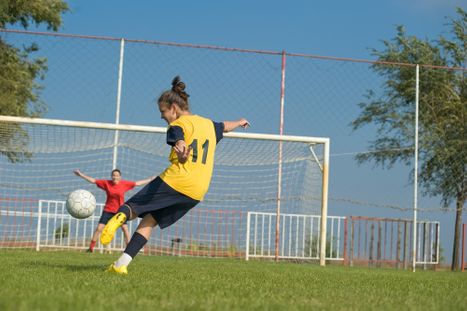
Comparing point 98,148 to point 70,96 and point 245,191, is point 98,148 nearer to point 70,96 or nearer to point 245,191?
point 70,96

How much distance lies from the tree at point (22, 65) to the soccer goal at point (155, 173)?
102 cm

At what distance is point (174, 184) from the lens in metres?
3.93

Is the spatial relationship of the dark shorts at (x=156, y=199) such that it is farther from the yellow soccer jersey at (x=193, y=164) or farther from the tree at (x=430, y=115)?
the tree at (x=430, y=115)

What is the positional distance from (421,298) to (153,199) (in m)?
2.18

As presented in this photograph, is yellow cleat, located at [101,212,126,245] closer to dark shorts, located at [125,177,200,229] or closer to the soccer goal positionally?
dark shorts, located at [125,177,200,229]

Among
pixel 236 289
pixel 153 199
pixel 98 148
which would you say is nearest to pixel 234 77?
pixel 98 148

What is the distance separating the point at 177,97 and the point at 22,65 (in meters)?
16.5

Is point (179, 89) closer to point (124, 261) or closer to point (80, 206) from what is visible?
point (124, 261)

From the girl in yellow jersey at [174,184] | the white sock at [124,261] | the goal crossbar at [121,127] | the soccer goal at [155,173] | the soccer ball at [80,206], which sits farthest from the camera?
the soccer goal at [155,173]

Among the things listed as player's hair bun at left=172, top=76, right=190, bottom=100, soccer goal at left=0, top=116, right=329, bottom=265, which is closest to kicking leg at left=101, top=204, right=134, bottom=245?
player's hair bun at left=172, top=76, right=190, bottom=100

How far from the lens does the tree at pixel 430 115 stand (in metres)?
17.1

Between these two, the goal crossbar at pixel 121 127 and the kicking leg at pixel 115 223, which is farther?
the goal crossbar at pixel 121 127

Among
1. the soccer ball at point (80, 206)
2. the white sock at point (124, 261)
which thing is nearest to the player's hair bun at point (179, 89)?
the white sock at point (124, 261)

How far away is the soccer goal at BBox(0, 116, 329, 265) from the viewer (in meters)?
10.3
